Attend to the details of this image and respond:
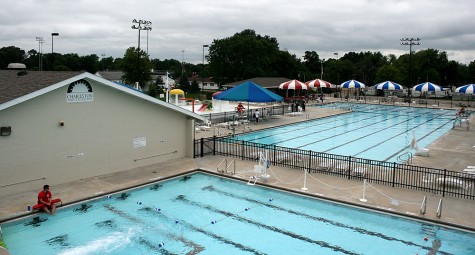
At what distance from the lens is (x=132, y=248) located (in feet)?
35.0

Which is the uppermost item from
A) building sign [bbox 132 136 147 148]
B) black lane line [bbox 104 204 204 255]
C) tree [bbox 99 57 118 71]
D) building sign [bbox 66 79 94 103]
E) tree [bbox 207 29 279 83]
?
tree [bbox 99 57 118 71]

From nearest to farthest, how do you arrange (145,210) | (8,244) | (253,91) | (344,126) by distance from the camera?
(8,244), (145,210), (253,91), (344,126)

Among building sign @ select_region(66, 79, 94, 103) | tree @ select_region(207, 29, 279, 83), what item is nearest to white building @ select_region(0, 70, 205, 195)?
building sign @ select_region(66, 79, 94, 103)

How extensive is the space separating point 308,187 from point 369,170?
13.8 ft

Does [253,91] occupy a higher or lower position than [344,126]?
higher

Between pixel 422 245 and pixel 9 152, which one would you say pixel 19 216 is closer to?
pixel 9 152

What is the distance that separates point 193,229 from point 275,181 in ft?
17.8

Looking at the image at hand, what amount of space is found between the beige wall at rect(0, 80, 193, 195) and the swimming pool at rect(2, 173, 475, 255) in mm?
2556

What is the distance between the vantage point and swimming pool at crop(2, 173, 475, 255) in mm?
10812

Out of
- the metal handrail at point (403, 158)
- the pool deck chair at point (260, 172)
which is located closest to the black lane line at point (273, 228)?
the pool deck chair at point (260, 172)

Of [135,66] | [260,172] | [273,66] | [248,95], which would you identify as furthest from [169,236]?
[273,66]

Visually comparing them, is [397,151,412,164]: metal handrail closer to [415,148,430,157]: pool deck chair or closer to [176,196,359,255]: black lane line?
[415,148,430,157]: pool deck chair

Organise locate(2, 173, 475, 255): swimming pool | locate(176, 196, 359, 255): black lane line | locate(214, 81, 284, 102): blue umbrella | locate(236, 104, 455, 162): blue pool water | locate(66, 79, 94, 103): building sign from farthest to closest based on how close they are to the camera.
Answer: locate(214, 81, 284, 102): blue umbrella < locate(236, 104, 455, 162): blue pool water < locate(66, 79, 94, 103): building sign < locate(176, 196, 359, 255): black lane line < locate(2, 173, 475, 255): swimming pool

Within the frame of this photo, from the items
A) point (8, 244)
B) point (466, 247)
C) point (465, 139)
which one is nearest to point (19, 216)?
point (8, 244)
